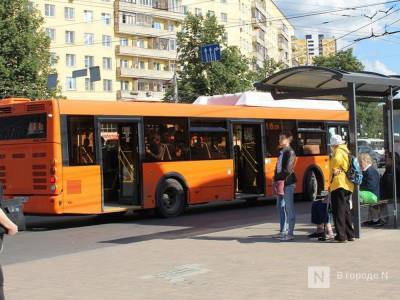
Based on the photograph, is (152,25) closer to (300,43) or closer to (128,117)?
(128,117)

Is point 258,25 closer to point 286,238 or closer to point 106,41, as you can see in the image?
point 106,41

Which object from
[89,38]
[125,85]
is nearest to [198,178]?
[89,38]

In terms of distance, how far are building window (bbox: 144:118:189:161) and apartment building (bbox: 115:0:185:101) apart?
184 ft

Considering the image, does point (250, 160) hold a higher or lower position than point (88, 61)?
lower

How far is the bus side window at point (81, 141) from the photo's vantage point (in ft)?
45.2

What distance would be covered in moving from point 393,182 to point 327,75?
2.45 metres

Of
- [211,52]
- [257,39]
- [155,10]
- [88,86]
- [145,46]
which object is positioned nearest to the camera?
[211,52]

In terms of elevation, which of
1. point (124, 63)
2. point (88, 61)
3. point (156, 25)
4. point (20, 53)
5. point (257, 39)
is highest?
point (257, 39)

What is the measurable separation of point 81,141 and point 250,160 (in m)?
6.10

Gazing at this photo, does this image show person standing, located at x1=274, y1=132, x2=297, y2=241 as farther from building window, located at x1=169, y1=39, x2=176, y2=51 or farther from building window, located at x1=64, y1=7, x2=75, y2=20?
building window, located at x1=169, y1=39, x2=176, y2=51

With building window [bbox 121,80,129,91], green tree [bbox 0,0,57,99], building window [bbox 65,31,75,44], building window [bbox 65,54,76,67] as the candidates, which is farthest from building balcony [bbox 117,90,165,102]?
green tree [bbox 0,0,57,99]

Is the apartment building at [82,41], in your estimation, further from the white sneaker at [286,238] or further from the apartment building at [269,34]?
the white sneaker at [286,238]

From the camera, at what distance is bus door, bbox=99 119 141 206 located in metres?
15.1

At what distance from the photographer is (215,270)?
816 cm
